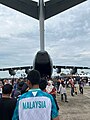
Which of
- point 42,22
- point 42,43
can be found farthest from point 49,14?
point 42,43

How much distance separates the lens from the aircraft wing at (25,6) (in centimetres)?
805

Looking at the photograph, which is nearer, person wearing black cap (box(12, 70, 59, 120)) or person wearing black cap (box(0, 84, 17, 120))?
person wearing black cap (box(12, 70, 59, 120))

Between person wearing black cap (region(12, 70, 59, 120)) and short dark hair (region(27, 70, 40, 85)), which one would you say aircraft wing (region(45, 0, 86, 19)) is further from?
person wearing black cap (region(12, 70, 59, 120))

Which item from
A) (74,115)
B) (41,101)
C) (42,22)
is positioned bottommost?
(74,115)

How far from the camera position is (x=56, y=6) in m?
8.61

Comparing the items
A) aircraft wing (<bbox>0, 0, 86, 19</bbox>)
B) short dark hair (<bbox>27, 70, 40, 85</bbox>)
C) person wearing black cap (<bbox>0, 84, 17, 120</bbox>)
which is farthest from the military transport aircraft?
short dark hair (<bbox>27, 70, 40, 85</bbox>)

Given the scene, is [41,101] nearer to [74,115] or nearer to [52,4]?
[52,4]

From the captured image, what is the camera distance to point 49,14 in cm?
918

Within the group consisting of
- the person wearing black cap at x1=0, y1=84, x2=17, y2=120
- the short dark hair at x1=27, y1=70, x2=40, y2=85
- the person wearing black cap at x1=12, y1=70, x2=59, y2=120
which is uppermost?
the short dark hair at x1=27, y1=70, x2=40, y2=85

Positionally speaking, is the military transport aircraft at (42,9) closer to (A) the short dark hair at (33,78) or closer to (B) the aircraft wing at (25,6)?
(B) the aircraft wing at (25,6)

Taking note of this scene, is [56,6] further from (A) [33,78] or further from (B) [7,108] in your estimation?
(A) [33,78]

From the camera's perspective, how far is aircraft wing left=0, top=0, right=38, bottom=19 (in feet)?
26.4

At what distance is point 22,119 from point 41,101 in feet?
0.99

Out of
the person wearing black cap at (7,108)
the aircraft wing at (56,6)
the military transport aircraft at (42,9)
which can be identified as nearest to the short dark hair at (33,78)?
the person wearing black cap at (7,108)
